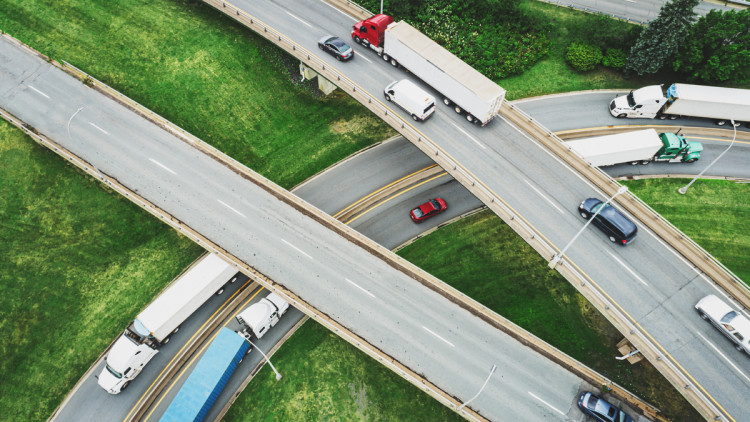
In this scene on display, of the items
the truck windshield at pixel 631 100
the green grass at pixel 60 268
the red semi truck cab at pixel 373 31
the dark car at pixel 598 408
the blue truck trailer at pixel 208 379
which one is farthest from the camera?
the truck windshield at pixel 631 100

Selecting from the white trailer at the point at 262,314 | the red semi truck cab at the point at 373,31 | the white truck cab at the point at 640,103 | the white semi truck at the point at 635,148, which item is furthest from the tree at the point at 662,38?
the white trailer at the point at 262,314

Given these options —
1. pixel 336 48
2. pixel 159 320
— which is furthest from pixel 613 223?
pixel 159 320

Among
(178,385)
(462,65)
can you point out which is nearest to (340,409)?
(178,385)

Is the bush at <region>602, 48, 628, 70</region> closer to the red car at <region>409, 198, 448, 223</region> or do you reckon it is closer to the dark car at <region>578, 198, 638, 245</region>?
the dark car at <region>578, 198, 638, 245</region>

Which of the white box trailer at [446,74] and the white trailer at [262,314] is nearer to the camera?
the white box trailer at [446,74]

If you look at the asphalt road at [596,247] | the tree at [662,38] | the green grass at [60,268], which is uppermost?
the tree at [662,38]

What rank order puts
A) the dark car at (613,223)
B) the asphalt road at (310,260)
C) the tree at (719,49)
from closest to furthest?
the asphalt road at (310,260) → the dark car at (613,223) → the tree at (719,49)

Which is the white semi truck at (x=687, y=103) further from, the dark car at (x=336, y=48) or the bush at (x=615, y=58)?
the dark car at (x=336, y=48)
